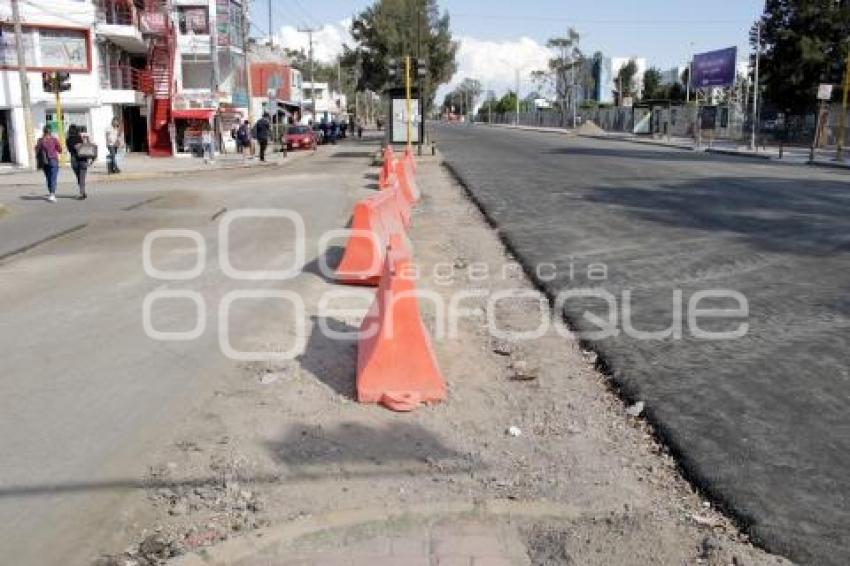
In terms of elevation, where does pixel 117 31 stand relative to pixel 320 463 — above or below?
above

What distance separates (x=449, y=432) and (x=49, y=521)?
222 cm

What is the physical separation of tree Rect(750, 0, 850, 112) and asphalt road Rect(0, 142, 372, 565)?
49771 mm

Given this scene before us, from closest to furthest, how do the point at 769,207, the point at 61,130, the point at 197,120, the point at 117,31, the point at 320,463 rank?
the point at 320,463 < the point at 769,207 < the point at 61,130 < the point at 117,31 < the point at 197,120

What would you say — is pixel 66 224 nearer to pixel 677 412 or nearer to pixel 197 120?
pixel 677 412

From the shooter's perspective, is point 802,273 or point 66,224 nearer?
point 802,273

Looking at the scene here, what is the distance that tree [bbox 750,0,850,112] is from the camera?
56906mm

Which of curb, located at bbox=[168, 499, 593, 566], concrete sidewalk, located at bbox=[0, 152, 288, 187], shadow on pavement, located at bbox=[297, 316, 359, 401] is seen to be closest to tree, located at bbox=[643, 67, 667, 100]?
concrete sidewalk, located at bbox=[0, 152, 288, 187]

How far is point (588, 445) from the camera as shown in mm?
5070

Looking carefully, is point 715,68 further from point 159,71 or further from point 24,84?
point 24,84

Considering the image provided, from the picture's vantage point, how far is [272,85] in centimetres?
5519

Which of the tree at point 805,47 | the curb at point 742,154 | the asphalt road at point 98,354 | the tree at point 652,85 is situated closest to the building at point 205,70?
the curb at point 742,154

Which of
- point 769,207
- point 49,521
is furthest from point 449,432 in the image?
point 769,207

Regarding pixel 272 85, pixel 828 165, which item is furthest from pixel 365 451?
pixel 272 85

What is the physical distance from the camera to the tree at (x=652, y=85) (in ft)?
337
